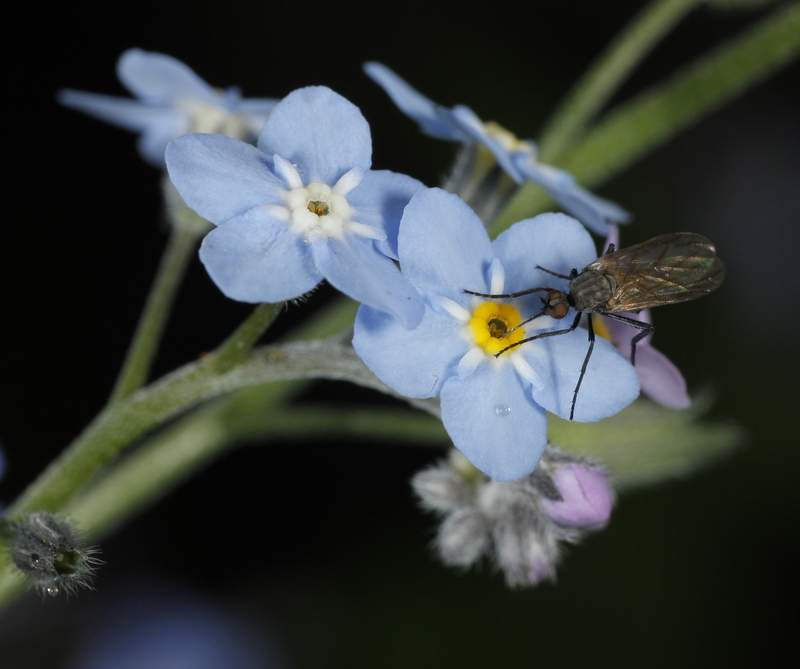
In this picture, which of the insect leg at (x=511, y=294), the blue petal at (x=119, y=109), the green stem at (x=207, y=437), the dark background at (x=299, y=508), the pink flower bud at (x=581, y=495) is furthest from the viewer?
the dark background at (x=299, y=508)

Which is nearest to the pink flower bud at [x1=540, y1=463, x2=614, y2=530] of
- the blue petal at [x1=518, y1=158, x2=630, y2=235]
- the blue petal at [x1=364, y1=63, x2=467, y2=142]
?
the blue petal at [x1=518, y1=158, x2=630, y2=235]

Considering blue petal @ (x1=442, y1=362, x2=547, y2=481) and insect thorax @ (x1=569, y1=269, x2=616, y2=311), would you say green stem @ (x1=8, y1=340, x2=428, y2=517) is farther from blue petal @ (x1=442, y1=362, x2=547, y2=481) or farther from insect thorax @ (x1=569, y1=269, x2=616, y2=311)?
insect thorax @ (x1=569, y1=269, x2=616, y2=311)

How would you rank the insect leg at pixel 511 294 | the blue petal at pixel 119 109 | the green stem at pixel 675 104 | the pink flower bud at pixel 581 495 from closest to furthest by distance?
the insect leg at pixel 511 294 < the pink flower bud at pixel 581 495 < the blue petal at pixel 119 109 < the green stem at pixel 675 104

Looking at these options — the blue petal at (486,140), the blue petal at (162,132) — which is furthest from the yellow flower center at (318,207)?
the blue petal at (162,132)

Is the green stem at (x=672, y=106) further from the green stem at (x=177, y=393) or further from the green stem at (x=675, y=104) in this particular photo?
the green stem at (x=177, y=393)

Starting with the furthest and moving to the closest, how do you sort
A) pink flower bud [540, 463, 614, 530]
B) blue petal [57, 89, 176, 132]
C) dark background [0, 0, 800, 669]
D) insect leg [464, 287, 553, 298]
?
1. dark background [0, 0, 800, 669]
2. blue petal [57, 89, 176, 132]
3. pink flower bud [540, 463, 614, 530]
4. insect leg [464, 287, 553, 298]
